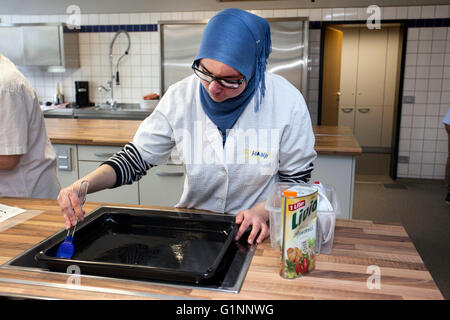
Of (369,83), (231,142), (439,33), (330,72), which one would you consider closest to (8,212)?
(231,142)

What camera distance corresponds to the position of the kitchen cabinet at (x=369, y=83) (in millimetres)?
7141

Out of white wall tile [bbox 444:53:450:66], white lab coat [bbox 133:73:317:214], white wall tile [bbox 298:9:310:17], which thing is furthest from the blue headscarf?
white wall tile [bbox 444:53:450:66]

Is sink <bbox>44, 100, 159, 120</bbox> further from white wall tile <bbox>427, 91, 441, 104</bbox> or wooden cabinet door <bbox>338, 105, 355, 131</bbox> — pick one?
wooden cabinet door <bbox>338, 105, 355, 131</bbox>

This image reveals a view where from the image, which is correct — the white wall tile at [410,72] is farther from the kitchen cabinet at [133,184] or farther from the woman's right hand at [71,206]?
the woman's right hand at [71,206]

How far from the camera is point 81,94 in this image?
19.1 feet

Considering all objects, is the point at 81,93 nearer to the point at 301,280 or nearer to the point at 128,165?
the point at 128,165

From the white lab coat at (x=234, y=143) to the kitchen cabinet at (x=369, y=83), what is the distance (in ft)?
20.4

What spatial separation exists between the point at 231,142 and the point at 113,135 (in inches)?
69.3

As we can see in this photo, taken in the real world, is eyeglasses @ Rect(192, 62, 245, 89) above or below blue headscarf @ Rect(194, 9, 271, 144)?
below

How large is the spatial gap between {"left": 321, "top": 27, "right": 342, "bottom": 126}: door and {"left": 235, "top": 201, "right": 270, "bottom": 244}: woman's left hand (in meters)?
4.38

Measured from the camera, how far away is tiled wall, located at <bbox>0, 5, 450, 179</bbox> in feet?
16.7

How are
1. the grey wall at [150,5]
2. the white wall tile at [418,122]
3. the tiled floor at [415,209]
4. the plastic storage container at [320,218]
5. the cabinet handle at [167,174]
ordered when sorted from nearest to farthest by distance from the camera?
the plastic storage container at [320,218] → the cabinet handle at [167,174] → the tiled floor at [415,209] → the grey wall at [150,5] → the white wall tile at [418,122]

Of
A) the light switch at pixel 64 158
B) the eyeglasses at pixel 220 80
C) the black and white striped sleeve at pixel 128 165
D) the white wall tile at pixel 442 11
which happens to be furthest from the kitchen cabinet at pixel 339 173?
the white wall tile at pixel 442 11
